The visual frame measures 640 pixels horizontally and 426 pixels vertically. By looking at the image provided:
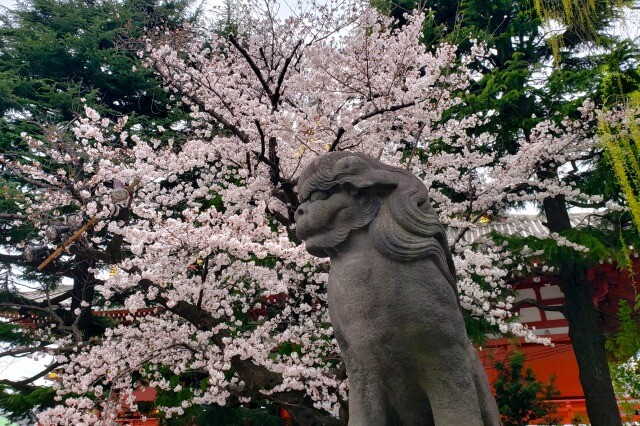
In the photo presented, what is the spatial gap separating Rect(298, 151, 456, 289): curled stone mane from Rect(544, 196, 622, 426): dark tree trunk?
7.12 metres

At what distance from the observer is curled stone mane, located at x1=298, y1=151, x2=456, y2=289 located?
2381mm

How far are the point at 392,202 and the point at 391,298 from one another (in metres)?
0.53

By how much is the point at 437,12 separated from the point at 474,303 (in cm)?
758

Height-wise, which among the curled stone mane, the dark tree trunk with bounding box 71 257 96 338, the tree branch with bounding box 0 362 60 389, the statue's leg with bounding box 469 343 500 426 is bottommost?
the statue's leg with bounding box 469 343 500 426

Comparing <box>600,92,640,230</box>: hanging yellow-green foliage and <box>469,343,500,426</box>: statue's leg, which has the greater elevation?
<box>600,92,640,230</box>: hanging yellow-green foliage

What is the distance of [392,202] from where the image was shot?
99.2 inches

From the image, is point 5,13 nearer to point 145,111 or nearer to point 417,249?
point 145,111

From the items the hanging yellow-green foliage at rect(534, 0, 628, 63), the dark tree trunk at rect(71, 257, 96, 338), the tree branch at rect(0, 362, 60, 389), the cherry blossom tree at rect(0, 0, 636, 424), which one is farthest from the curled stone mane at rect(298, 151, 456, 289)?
the dark tree trunk at rect(71, 257, 96, 338)

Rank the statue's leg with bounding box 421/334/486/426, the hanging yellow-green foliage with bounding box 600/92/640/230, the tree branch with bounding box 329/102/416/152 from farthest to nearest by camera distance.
Result: the hanging yellow-green foliage with bounding box 600/92/640/230 → the tree branch with bounding box 329/102/416/152 → the statue's leg with bounding box 421/334/486/426

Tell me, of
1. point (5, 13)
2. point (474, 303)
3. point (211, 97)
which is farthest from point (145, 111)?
point (474, 303)

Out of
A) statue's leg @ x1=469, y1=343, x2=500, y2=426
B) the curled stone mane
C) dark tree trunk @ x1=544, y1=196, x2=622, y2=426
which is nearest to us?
the curled stone mane

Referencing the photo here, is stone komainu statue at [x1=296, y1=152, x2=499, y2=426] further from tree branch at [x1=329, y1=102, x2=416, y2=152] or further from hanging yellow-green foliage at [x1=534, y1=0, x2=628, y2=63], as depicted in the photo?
hanging yellow-green foliage at [x1=534, y1=0, x2=628, y2=63]

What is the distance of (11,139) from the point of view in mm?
10320

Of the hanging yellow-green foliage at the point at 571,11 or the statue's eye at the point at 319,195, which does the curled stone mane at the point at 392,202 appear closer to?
the statue's eye at the point at 319,195
